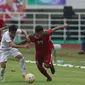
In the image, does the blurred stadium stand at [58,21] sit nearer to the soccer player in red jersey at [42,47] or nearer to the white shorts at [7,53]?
the soccer player in red jersey at [42,47]

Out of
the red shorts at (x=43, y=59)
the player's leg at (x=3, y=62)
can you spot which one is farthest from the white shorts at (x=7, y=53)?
the red shorts at (x=43, y=59)

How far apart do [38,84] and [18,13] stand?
26.7 meters

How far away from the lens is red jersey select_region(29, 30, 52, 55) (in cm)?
1538

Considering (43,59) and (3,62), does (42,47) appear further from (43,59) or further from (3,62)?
(3,62)

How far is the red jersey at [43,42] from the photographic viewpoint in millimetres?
15383

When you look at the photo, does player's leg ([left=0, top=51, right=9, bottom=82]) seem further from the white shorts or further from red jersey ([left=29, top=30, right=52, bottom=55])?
red jersey ([left=29, top=30, right=52, bottom=55])

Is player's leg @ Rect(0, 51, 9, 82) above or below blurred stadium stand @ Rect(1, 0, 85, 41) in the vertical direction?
above

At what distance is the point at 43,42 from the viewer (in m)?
15.6

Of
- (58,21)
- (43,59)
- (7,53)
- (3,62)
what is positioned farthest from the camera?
(58,21)

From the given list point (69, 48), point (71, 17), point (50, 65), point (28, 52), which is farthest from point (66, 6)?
point (50, 65)

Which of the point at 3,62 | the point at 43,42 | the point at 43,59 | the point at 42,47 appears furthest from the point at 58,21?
the point at 3,62

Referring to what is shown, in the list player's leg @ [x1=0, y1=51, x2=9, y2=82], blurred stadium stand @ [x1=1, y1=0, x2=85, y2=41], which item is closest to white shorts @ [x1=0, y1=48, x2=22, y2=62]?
player's leg @ [x1=0, y1=51, x2=9, y2=82]

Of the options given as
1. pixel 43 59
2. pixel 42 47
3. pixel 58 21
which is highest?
pixel 42 47

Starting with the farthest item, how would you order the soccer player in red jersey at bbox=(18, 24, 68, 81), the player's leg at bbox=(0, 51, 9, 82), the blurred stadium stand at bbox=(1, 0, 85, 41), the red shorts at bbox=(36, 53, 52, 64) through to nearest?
the blurred stadium stand at bbox=(1, 0, 85, 41) < the red shorts at bbox=(36, 53, 52, 64) < the player's leg at bbox=(0, 51, 9, 82) < the soccer player in red jersey at bbox=(18, 24, 68, 81)
